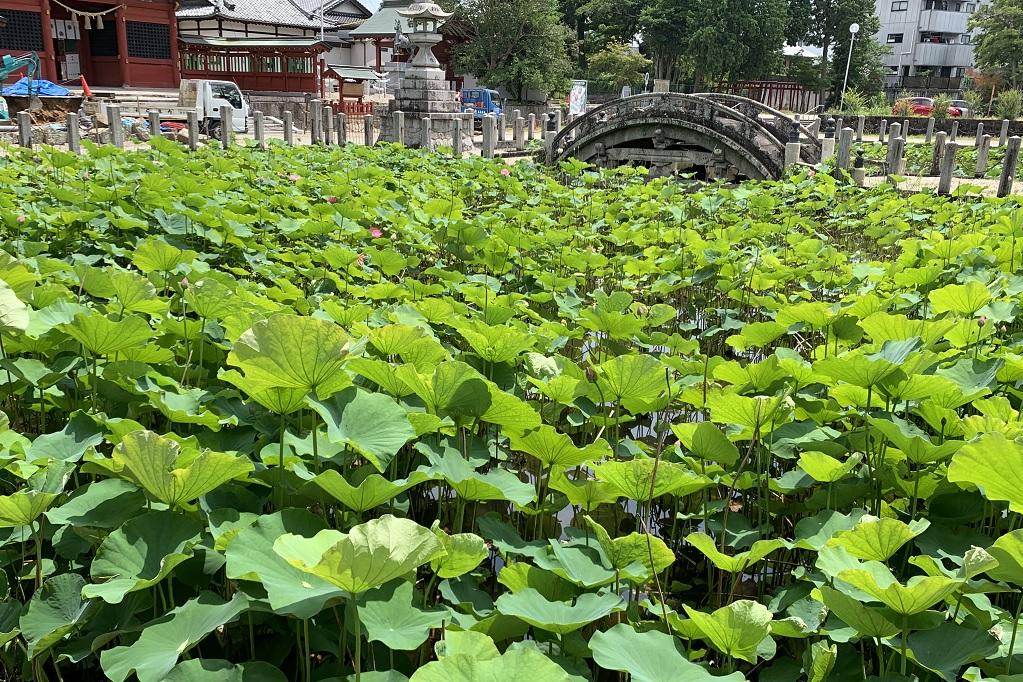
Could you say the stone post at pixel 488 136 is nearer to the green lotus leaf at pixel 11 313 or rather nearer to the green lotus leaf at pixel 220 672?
the green lotus leaf at pixel 11 313

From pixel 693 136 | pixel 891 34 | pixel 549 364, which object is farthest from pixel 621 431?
pixel 891 34

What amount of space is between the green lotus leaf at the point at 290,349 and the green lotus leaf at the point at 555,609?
57 cm

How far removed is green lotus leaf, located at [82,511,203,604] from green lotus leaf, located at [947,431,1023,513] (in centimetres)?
139

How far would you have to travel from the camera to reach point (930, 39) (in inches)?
2110

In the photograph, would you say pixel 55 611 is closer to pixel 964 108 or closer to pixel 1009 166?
pixel 1009 166

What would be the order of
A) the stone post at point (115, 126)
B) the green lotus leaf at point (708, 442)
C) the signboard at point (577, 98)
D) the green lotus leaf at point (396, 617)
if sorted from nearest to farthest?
the green lotus leaf at point (396, 617)
the green lotus leaf at point (708, 442)
the stone post at point (115, 126)
the signboard at point (577, 98)

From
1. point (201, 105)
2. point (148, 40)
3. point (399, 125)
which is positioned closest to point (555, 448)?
point (399, 125)

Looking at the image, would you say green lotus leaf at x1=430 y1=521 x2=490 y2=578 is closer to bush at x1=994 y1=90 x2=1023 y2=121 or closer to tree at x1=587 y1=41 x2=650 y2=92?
bush at x1=994 y1=90 x2=1023 y2=121

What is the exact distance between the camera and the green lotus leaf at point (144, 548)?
1511 mm

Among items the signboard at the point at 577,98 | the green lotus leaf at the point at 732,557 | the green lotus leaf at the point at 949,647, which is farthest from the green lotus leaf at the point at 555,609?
the signboard at the point at 577,98

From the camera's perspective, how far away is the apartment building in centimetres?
5281

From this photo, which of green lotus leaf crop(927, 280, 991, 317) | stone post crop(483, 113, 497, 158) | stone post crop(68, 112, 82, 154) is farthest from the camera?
stone post crop(483, 113, 497, 158)

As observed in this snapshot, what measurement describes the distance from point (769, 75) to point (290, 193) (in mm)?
39872

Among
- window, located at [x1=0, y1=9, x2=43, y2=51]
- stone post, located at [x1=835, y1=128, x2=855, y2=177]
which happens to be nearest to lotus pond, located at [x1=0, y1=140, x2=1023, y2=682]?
Answer: stone post, located at [x1=835, y1=128, x2=855, y2=177]
